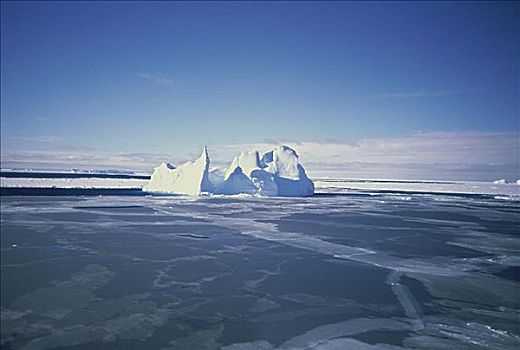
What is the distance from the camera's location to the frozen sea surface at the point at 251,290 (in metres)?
4.91

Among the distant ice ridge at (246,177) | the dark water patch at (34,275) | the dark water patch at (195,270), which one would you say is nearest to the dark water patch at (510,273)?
the dark water patch at (195,270)

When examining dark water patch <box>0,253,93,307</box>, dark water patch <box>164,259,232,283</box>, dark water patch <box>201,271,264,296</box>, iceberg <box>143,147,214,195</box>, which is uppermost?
iceberg <box>143,147,214,195</box>

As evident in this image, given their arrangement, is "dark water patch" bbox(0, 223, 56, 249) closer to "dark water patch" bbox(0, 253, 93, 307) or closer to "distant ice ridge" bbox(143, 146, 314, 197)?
"dark water patch" bbox(0, 253, 93, 307)

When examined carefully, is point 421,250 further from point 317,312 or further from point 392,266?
point 317,312

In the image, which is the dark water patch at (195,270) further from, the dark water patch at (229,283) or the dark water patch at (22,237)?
the dark water patch at (22,237)

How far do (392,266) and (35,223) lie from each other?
11845mm

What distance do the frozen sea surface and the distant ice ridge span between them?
19417 mm

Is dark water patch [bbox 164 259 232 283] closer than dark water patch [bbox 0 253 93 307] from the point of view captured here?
No

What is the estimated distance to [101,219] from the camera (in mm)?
15555

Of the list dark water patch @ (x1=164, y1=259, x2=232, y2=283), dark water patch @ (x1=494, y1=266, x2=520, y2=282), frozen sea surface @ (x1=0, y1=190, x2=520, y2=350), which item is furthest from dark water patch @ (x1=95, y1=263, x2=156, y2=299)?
dark water patch @ (x1=494, y1=266, x2=520, y2=282)

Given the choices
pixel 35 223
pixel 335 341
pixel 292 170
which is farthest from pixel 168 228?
pixel 292 170

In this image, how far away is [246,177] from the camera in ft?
108

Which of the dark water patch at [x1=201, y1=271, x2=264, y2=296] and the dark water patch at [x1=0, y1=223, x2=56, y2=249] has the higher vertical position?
the dark water patch at [x1=0, y1=223, x2=56, y2=249]

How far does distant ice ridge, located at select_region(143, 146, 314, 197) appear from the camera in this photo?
32.5 m
